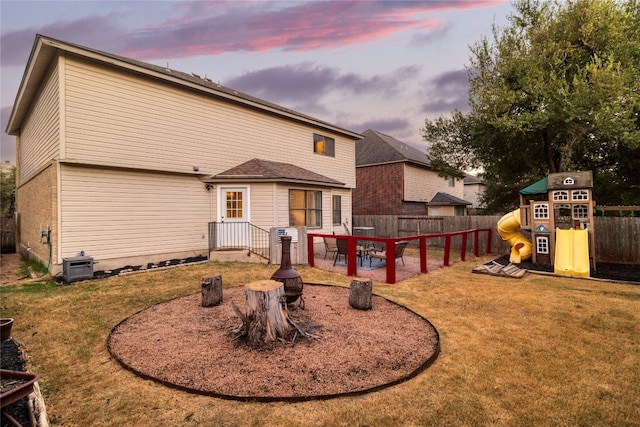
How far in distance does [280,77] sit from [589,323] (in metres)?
20.6

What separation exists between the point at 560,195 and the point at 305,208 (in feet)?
32.1

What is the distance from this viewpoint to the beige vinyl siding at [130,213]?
9164 mm

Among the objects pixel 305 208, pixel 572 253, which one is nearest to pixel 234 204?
pixel 305 208

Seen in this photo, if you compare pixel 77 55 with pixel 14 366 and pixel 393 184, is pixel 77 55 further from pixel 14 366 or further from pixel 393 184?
pixel 393 184

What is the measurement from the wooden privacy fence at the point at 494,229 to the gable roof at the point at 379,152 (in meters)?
A: 6.49

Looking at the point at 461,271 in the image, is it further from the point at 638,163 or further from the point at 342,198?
the point at 638,163

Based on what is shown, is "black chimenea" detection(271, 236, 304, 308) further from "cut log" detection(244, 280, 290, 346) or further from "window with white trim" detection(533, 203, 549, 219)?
"window with white trim" detection(533, 203, 549, 219)

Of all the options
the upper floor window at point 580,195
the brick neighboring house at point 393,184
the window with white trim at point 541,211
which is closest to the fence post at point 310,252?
the window with white trim at point 541,211

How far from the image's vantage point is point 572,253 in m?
9.30

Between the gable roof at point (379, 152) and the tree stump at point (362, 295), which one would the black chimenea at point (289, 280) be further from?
the gable roof at point (379, 152)

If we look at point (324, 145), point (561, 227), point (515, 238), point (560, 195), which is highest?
point (324, 145)

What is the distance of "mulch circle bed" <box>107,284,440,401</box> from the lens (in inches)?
128

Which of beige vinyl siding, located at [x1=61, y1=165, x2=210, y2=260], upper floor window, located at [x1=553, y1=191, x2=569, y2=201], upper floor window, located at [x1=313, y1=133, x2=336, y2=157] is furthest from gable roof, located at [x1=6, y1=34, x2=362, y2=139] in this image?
upper floor window, located at [x1=553, y1=191, x2=569, y2=201]

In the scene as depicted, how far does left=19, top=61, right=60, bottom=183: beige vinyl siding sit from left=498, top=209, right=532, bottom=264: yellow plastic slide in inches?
623
